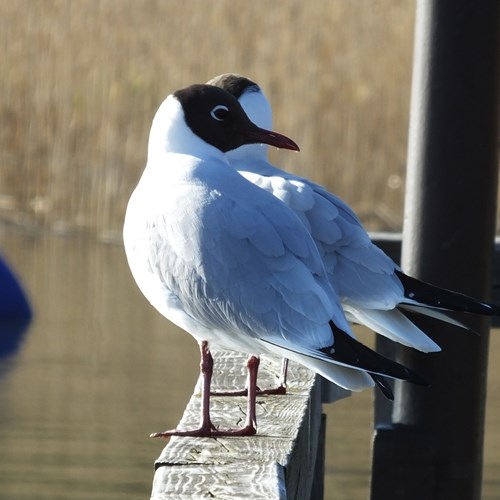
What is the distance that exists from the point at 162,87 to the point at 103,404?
393cm

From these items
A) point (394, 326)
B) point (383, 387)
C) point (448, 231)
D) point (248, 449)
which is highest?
point (448, 231)

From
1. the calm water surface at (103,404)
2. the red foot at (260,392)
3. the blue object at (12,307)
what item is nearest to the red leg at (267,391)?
the red foot at (260,392)

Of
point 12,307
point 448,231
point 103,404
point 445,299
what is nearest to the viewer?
point 445,299

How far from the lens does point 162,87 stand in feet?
29.0

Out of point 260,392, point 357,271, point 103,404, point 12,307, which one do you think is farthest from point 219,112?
point 12,307

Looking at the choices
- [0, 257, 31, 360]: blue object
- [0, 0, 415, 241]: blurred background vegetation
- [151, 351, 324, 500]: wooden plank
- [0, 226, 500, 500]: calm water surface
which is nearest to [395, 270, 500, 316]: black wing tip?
[151, 351, 324, 500]: wooden plank

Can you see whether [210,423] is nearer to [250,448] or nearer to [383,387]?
[250,448]

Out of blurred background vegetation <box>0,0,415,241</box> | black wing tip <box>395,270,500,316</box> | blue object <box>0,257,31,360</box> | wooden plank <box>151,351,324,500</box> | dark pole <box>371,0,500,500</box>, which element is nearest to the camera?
wooden plank <box>151,351,324,500</box>

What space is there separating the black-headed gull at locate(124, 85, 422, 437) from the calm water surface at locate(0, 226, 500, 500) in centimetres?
175

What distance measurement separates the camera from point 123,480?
4375 millimetres

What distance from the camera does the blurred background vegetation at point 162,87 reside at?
8641 mm

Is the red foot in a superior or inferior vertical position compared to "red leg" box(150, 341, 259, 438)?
superior

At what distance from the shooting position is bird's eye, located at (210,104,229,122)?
2.82 metres

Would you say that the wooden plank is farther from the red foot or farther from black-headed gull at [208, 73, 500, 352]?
black-headed gull at [208, 73, 500, 352]
